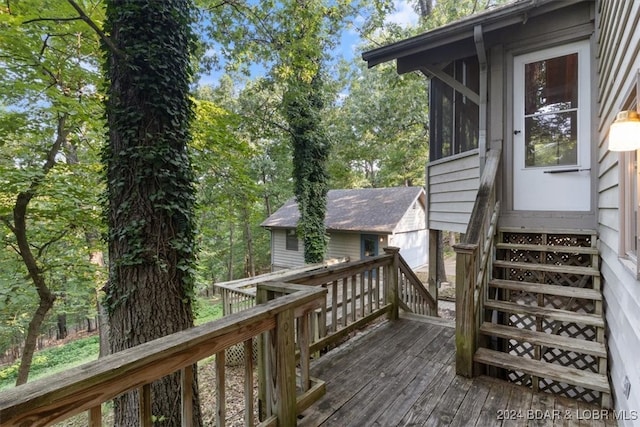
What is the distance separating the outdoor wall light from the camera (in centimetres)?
157

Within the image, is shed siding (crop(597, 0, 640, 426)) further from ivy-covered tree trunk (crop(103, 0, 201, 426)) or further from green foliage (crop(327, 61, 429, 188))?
green foliage (crop(327, 61, 429, 188))

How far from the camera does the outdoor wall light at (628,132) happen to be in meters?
1.57

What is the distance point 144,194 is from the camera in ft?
10.00

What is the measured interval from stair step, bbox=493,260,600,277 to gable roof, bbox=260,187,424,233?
8.82 meters

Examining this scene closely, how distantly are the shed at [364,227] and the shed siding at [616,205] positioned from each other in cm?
943

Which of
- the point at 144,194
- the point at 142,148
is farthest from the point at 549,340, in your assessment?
the point at 142,148

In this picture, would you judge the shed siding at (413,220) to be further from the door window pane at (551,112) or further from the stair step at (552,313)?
the stair step at (552,313)

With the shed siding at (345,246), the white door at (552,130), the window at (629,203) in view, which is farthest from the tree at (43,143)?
the shed siding at (345,246)

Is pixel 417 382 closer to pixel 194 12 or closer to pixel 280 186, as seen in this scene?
pixel 194 12

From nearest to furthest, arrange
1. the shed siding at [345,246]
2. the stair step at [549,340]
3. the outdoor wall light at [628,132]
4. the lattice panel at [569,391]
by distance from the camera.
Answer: the outdoor wall light at [628,132], the stair step at [549,340], the lattice panel at [569,391], the shed siding at [345,246]

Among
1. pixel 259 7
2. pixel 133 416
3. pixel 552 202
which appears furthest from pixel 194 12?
pixel 552 202

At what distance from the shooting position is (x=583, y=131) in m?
3.69

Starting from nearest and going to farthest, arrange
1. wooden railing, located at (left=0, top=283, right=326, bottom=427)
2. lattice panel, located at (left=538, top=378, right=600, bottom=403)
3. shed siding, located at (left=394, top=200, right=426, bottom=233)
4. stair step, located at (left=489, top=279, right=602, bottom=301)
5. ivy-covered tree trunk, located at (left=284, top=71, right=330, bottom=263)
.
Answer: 1. wooden railing, located at (left=0, top=283, right=326, bottom=427)
2. lattice panel, located at (left=538, top=378, right=600, bottom=403)
3. stair step, located at (left=489, top=279, right=602, bottom=301)
4. ivy-covered tree trunk, located at (left=284, top=71, right=330, bottom=263)
5. shed siding, located at (left=394, top=200, right=426, bottom=233)

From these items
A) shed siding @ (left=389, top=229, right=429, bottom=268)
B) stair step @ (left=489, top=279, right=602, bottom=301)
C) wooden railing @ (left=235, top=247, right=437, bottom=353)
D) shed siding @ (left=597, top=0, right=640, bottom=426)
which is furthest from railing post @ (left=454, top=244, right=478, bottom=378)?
shed siding @ (left=389, top=229, right=429, bottom=268)
